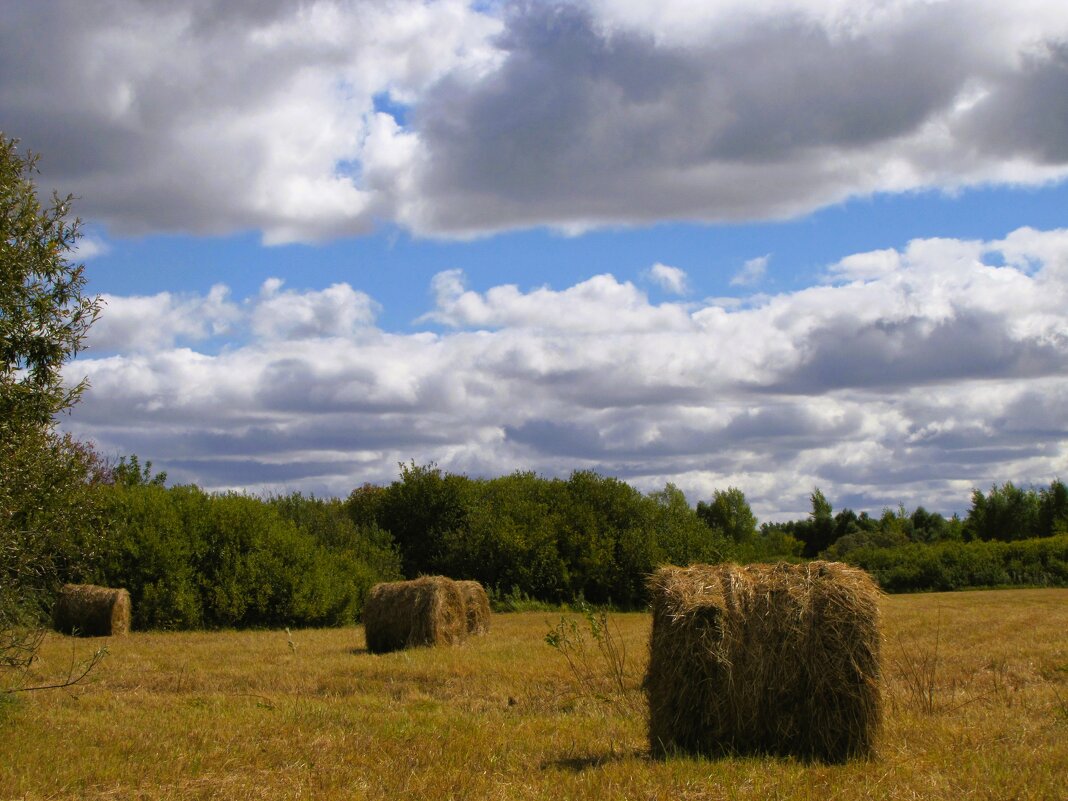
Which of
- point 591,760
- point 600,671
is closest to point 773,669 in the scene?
point 591,760

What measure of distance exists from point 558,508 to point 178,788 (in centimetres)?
4150

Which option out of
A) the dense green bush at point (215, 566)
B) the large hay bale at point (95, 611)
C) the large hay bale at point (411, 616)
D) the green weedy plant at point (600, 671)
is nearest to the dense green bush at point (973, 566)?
the dense green bush at point (215, 566)

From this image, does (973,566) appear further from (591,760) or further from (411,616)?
(591,760)

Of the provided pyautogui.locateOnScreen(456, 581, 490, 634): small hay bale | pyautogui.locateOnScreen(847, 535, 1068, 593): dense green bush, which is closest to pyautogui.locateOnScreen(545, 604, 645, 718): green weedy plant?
pyautogui.locateOnScreen(456, 581, 490, 634): small hay bale

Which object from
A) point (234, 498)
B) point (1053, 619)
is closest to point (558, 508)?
point (234, 498)

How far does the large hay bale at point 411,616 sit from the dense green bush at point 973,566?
31.1 metres

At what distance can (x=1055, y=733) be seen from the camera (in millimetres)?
10250

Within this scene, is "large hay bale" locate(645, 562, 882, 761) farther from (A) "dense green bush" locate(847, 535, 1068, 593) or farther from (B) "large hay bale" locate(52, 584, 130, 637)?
(A) "dense green bush" locate(847, 535, 1068, 593)

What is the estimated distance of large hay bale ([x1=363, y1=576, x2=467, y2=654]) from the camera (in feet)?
77.1

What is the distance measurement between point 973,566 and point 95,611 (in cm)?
4005

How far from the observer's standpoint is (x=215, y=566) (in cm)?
3606

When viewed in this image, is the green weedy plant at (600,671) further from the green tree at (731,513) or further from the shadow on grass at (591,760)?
the green tree at (731,513)

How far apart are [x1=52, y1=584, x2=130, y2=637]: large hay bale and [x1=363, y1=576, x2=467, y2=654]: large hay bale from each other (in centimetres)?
998

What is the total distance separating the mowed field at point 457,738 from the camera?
28.1 feet
